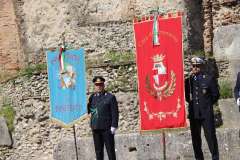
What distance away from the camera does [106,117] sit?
10414 millimetres

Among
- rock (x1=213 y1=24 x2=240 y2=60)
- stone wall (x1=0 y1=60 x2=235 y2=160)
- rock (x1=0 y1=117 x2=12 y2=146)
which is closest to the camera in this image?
stone wall (x1=0 y1=60 x2=235 y2=160)

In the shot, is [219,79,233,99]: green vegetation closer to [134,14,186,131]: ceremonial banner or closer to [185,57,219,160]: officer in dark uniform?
[134,14,186,131]: ceremonial banner

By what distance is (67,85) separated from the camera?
38.4 ft

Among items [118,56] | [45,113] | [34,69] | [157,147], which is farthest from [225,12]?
[157,147]

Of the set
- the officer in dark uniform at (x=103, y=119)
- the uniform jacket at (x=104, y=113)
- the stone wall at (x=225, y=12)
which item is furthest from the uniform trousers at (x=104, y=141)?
the stone wall at (x=225, y=12)

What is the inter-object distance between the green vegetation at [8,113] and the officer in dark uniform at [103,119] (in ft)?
21.7

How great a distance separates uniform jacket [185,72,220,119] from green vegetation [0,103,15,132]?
25.3 feet

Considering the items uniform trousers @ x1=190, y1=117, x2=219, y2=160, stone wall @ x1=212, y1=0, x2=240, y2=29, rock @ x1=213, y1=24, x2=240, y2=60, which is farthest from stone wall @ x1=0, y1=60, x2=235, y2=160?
uniform trousers @ x1=190, y1=117, x2=219, y2=160

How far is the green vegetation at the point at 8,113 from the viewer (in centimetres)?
1667

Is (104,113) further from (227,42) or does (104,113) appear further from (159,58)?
(227,42)

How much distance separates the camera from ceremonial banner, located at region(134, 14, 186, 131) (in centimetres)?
1041

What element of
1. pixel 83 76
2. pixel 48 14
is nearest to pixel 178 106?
pixel 83 76

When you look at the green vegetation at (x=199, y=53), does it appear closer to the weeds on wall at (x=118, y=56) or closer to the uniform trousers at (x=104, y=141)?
the weeds on wall at (x=118, y=56)

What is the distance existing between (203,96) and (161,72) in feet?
3.04
